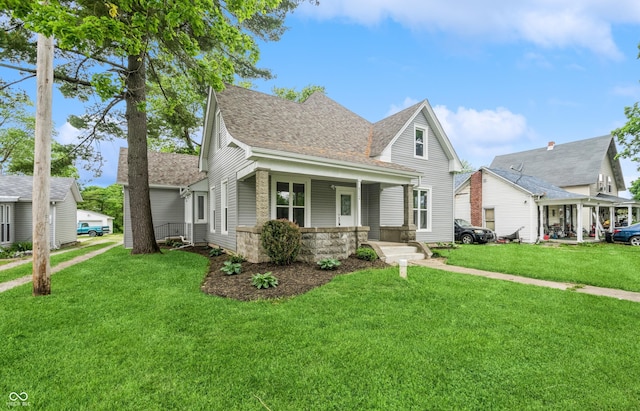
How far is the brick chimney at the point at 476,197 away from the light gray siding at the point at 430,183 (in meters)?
6.88

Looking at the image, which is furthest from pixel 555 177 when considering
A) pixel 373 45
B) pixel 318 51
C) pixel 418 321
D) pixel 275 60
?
pixel 418 321

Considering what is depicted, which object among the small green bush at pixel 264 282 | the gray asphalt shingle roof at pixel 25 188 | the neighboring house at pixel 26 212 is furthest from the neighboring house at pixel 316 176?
the neighboring house at pixel 26 212

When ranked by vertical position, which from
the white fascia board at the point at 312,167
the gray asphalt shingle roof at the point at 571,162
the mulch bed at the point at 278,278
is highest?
the gray asphalt shingle roof at the point at 571,162

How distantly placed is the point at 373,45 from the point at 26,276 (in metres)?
15.3

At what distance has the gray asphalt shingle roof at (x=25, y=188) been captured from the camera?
15.3 metres

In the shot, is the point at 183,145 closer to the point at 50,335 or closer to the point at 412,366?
the point at 50,335

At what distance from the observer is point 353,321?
4113mm

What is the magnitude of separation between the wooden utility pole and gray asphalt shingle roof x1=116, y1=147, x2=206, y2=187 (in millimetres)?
10268

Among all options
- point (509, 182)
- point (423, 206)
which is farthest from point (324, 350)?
point (509, 182)

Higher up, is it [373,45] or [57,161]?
[373,45]

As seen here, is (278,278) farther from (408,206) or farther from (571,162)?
(571,162)

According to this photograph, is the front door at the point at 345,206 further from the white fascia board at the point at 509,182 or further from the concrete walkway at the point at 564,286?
the white fascia board at the point at 509,182

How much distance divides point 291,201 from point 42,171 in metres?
6.53

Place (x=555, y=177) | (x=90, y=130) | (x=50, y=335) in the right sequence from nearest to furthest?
(x=50, y=335) < (x=90, y=130) < (x=555, y=177)
